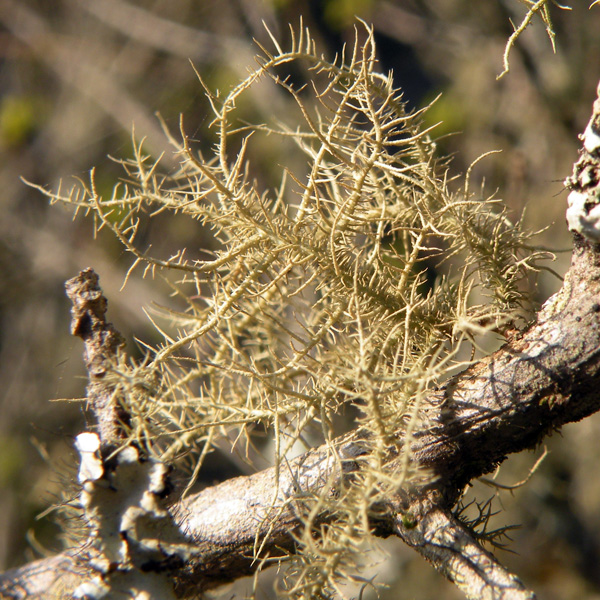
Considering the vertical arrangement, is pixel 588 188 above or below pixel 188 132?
below

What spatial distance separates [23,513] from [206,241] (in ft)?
2.72

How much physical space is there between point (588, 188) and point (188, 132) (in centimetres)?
99

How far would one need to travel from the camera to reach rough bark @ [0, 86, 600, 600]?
344 mm

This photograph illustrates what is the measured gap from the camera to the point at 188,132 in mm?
1169

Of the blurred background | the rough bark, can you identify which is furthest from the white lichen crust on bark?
the blurred background

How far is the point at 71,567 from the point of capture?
1.61ft

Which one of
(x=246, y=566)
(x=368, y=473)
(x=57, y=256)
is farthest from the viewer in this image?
(x=57, y=256)

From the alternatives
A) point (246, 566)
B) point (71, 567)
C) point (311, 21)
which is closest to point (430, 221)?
point (246, 566)

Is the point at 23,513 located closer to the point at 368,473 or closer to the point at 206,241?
the point at 206,241

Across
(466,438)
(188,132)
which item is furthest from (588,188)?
(188,132)

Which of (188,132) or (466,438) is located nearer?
(466,438)

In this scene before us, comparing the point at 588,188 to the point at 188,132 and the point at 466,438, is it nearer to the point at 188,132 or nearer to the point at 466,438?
the point at 466,438

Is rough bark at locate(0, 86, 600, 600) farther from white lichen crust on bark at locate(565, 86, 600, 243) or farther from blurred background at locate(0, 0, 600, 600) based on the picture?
blurred background at locate(0, 0, 600, 600)

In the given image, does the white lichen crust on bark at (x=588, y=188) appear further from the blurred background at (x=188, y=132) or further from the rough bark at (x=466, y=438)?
the blurred background at (x=188, y=132)
